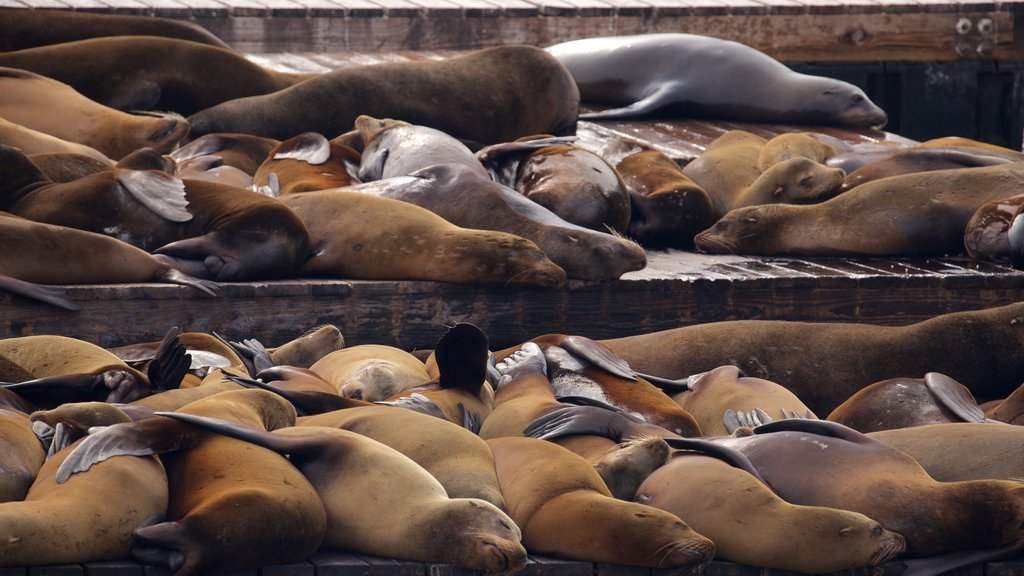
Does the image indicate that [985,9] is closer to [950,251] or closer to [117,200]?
[950,251]

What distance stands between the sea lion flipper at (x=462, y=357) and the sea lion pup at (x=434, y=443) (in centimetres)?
49

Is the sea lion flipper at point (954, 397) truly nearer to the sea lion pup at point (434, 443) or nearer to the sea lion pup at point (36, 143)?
the sea lion pup at point (434, 443)

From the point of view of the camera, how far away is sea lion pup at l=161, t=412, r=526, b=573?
3367mm

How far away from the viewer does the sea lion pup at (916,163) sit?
24.2 feet

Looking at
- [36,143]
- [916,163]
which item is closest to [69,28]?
[36,143]

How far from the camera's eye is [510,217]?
634 centimetres

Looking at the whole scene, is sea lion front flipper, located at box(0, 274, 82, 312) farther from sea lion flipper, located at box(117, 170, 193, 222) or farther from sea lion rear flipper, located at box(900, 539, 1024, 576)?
sea lion rear flipper, located at box(900, 539, 1024, 576)

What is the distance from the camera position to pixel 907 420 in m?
4.78

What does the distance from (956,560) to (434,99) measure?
5.22 m

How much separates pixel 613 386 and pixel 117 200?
208 cm

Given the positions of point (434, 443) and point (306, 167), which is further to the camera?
point (306, 167)

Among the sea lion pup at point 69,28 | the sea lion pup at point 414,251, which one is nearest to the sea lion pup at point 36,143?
the sea lion pup at point 414,251

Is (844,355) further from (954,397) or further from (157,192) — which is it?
(157,192)

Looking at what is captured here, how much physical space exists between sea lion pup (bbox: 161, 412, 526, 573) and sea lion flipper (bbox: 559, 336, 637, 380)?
1471mm
